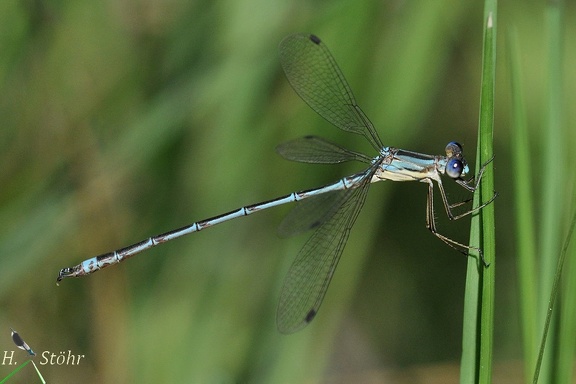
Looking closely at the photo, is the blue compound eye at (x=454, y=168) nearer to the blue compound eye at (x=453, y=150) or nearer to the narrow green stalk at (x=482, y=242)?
the blue compound eye at (x=453, y=150)

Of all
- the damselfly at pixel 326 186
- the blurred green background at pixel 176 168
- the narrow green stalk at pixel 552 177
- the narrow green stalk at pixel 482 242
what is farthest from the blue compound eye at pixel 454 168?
the narrow green stalk at pixel 482 242

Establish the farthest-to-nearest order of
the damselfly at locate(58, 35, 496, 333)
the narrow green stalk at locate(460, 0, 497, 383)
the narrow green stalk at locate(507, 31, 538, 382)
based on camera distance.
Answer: the damselfly at locate(58, 35, 496, 333) → the narrow green stalk at locate(507, 31, 538, 382) → the narrow green stalk at locate(460, 0, 497, 383)

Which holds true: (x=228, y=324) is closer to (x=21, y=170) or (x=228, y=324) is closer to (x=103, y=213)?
(x=103, y=213)

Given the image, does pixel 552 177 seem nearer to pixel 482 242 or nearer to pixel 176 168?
pixel 482 242

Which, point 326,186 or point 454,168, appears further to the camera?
point 326,186

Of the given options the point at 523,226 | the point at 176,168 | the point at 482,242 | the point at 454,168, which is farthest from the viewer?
the point at 176,168

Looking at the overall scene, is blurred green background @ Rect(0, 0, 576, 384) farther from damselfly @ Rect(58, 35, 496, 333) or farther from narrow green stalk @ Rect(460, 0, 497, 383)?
narrow green stalk @ Rect(460, 0, 497, 383)

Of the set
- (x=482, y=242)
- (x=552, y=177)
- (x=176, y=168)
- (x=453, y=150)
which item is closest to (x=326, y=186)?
(x=453, y=150)

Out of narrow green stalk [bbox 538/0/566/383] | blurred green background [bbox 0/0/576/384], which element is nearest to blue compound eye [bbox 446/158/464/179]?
blurred green background [bbox 0/0/576/384]
